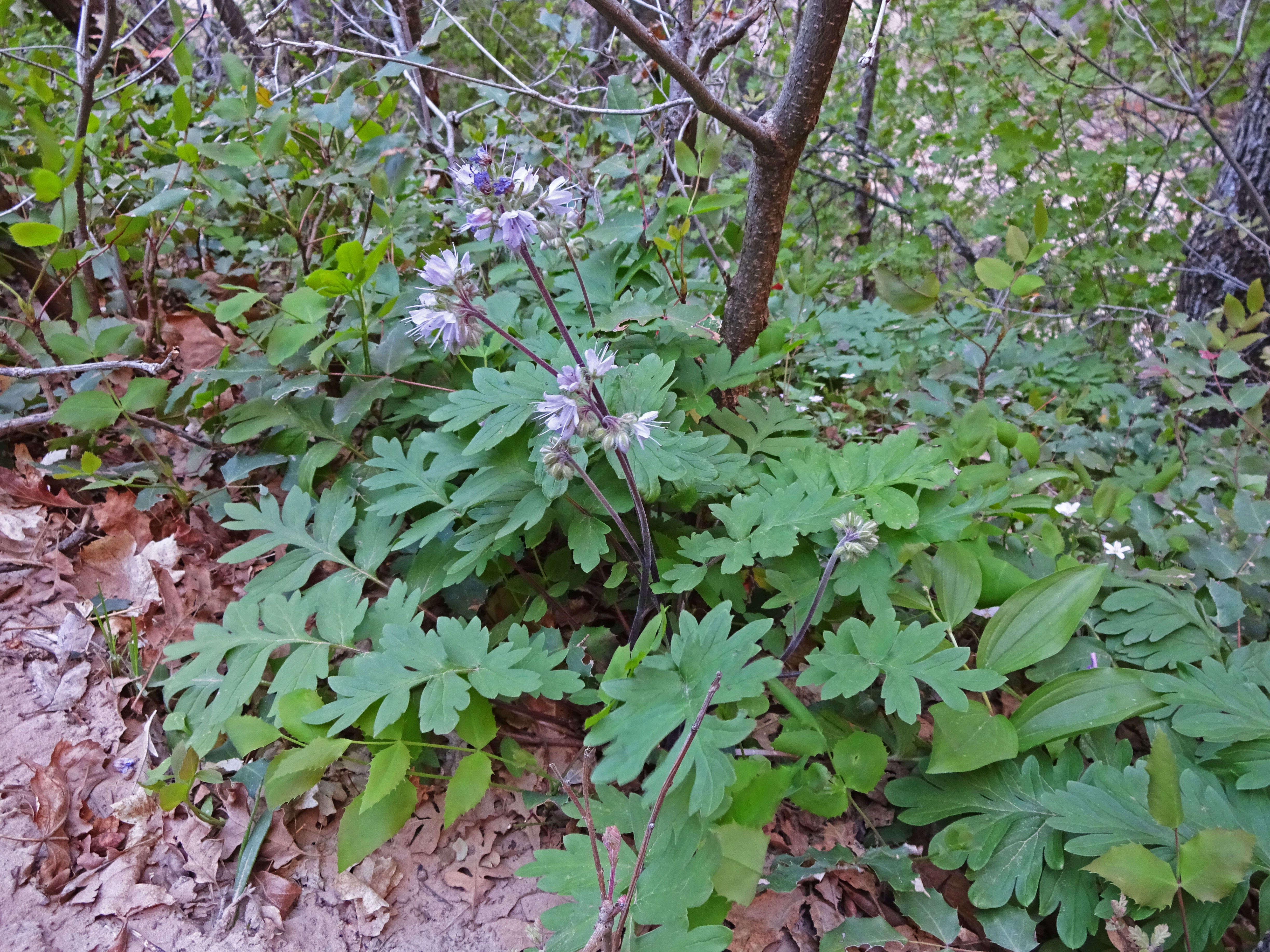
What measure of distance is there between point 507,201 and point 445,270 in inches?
7.5

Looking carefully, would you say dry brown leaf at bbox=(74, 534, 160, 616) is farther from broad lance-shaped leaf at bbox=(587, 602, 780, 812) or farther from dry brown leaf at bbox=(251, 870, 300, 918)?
broad lance-shaped leaf at bbox=(587, 602, 780, 812)

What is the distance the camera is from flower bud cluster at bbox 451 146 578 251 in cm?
139

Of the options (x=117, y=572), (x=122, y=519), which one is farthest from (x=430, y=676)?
(x=122, y=519)

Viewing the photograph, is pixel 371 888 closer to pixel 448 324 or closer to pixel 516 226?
pixel 448 324

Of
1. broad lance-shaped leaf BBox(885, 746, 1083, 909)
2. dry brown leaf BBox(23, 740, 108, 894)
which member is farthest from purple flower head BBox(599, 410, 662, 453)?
dry brown leaf BBox(23, 740, 108, 894)

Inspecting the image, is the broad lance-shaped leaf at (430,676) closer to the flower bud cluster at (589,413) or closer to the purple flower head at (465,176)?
the flower bud cluster at (589,413)

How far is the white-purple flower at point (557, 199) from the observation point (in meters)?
1.46

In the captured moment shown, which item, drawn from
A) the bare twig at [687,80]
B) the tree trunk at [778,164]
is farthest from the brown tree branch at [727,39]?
the bare twig at [687,80]

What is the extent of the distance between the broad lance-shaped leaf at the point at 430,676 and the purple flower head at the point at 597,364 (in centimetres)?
60

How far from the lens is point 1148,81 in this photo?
14.4 feet

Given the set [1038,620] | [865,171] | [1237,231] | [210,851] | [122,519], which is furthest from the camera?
[865,171]

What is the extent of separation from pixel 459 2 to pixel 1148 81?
5.26m

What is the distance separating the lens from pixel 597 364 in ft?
4.68

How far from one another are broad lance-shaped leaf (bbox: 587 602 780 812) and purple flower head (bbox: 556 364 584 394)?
0.51 metres
